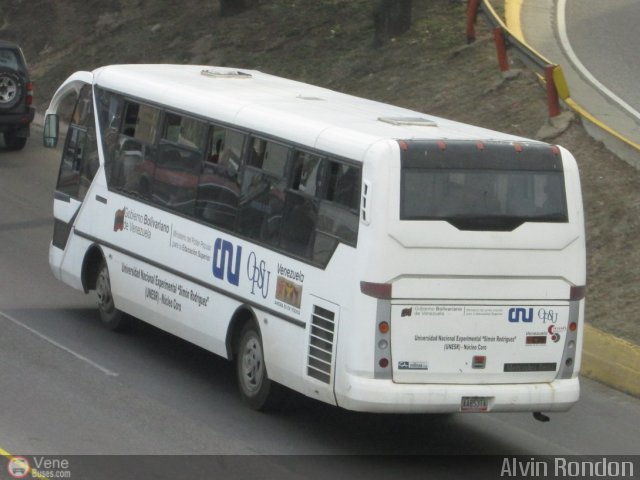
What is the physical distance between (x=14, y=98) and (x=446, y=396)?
626 inches

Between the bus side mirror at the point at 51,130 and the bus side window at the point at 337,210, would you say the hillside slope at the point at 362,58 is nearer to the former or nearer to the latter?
the bus side window at the point at 337,210

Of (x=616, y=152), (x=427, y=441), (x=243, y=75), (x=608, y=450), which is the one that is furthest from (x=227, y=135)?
(x=616, y=152)

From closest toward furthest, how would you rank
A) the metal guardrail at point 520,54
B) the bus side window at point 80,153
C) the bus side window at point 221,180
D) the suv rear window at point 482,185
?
the suv rear window at point 482,185, the bus side window at point 221,180, the bus side window at point 80,153, the metal guardrail at point 520,54

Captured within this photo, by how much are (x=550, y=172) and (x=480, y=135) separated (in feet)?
2.11

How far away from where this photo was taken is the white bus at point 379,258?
10.1 meters

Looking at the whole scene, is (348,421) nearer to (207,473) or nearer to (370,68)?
(207,473)

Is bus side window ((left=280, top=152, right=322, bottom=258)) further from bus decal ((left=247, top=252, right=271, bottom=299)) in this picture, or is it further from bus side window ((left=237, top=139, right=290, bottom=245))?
bus decal ((left=247, top=252, right=271, bottom=299))

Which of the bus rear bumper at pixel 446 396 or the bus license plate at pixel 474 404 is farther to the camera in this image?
the bus license plate at pixel 474 404

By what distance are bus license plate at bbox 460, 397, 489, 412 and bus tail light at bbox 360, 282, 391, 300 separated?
995 millimetres

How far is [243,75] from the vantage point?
1420cm

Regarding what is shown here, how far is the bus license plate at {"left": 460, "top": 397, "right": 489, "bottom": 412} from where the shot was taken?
33.6 feet

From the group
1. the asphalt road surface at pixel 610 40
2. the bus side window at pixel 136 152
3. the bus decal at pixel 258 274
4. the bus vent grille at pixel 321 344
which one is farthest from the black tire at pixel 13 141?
the bus vent grille at pixel 321 344

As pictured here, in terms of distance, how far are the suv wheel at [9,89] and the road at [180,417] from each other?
10438 mm

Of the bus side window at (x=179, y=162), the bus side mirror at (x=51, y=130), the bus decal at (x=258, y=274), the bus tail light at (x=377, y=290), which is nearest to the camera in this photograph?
the bus tail light at (x=377, y=290)
